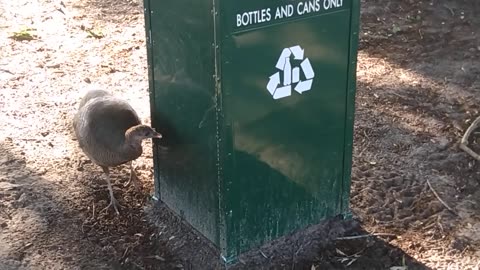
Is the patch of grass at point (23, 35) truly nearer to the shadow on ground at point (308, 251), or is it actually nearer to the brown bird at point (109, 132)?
the brown bird at point (109, 132)

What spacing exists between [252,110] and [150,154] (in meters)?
1.77

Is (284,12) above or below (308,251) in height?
above

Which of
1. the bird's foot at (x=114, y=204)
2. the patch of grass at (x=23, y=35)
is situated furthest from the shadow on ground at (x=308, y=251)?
the patch of grass at (x=23, y=35)

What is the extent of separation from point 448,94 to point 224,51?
3.14m

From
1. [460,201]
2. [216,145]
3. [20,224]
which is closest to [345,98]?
[216,145]

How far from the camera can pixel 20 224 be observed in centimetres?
471

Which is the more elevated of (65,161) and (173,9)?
(173,9)

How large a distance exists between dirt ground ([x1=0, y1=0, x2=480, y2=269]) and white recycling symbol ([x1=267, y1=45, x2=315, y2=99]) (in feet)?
3.13

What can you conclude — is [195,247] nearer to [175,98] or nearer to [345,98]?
[175,98]

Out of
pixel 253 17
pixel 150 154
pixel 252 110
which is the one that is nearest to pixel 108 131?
pixel 150 154

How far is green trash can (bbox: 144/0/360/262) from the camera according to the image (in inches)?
148

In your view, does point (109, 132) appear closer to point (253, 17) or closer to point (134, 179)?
point (134, 179)

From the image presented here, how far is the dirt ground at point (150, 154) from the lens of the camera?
4.42 meters

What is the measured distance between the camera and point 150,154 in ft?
18.0
